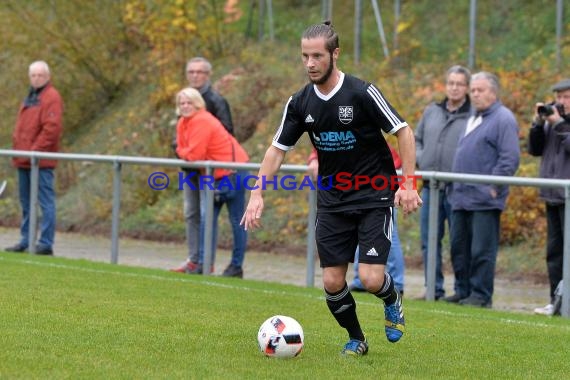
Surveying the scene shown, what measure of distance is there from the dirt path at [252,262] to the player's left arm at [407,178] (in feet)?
14.7

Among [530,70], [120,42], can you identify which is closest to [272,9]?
[120,42]

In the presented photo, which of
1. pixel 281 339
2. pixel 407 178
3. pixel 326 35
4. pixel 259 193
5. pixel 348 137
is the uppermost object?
pixel 326 35

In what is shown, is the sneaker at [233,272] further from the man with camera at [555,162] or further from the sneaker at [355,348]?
the sneaker at [355,348]

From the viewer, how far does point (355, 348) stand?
8109 millimetres

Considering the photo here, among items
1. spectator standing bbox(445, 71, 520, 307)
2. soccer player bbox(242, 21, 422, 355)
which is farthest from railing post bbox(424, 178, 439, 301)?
soccer player bbox(242, 21, 422, 355)

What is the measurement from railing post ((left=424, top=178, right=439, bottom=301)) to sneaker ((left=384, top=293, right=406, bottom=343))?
3647mm

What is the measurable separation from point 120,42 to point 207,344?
55.5ft

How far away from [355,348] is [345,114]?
154cm

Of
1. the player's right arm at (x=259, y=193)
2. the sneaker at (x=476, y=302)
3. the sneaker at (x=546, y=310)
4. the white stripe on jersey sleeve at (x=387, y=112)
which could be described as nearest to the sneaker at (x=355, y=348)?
the player's right arm at (x=259, y=193)

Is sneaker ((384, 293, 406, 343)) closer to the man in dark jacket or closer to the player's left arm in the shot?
the player's left arm

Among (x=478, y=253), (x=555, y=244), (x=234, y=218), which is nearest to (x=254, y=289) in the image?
(x=234, y=218)

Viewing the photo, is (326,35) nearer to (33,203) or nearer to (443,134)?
(443,134)

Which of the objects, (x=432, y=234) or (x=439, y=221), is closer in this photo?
(x=432, y=234)

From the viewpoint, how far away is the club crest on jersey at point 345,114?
798 centimetres
